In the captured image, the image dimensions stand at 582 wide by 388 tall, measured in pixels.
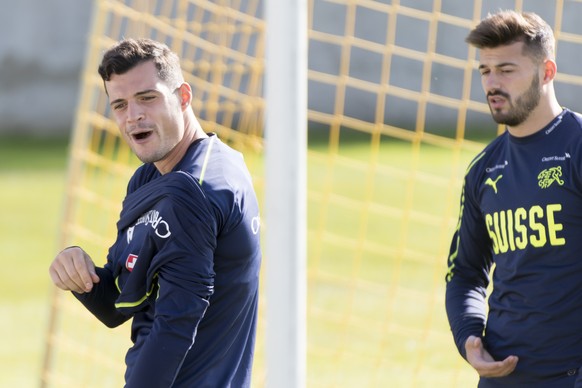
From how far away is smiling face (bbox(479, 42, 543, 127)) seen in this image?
2.86 metres

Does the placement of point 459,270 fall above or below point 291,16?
below

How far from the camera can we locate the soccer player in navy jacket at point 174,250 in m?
2.46

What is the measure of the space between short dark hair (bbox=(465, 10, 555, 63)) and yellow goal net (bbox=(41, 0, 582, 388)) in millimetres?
634

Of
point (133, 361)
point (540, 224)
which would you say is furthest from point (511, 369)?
point (133, 361)

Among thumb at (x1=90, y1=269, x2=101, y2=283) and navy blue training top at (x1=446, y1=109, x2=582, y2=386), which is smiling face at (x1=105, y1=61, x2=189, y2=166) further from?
navy blue training top at (x1=446, y1=109, x2=582, y2=386)

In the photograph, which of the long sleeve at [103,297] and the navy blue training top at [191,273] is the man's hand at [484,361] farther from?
the long sleeve at [103,297]

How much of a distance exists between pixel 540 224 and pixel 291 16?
0.92 metres

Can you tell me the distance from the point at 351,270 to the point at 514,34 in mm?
4825

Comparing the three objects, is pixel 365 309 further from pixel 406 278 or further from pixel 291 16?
pixel 291 16

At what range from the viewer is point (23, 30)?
1370cm

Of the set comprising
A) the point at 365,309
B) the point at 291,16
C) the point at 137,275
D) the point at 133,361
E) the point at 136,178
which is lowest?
the point at 365,309

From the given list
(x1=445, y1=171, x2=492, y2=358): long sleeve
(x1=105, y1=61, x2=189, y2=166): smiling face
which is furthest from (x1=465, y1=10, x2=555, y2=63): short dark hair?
(x1=105, y1=61, x2=189, y2=166): smiling face

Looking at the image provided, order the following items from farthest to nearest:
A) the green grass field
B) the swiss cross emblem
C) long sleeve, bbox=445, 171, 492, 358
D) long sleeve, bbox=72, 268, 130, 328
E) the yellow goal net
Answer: the green grass field → the yellow goal net → long sleeve, bbox=445, 171, 492, 358 → long sleeve, bbox=72, 268, 130, 328 → the swiss cross emblem

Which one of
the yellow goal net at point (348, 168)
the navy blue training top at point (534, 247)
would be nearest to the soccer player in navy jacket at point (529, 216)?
the navy blue training top at point (534, 247)
